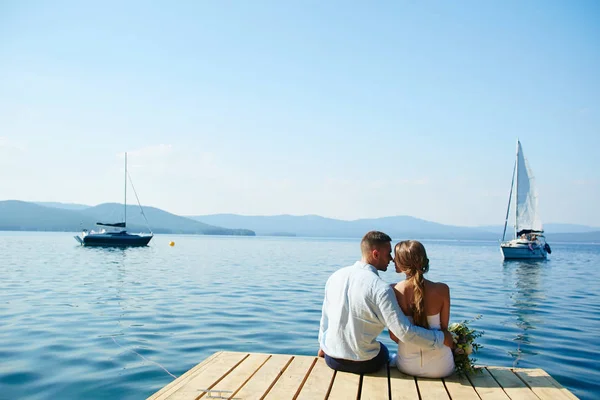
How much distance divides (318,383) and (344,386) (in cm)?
32

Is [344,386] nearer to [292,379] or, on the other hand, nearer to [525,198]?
[292,379]

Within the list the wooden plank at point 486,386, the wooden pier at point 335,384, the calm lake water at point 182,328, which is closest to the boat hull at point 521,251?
the calm lake water at point 182,328

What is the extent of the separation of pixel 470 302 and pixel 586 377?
1006 centimetres

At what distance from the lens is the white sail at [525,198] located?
5644 cm

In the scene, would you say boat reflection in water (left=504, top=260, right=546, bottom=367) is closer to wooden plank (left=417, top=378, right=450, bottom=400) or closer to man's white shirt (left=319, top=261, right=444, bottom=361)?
wooden plank (left=417, top=378, right=450, bottom=400)

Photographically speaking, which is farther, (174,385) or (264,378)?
(264,378)

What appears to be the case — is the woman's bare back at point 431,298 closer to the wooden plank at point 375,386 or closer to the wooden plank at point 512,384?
the wooden plank at point 375,386

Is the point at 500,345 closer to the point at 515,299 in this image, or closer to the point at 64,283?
the point at 515,299

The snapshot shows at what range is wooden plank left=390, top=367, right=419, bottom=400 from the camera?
5.31m

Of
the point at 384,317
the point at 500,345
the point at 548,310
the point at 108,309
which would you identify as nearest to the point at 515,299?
the point at 548,310

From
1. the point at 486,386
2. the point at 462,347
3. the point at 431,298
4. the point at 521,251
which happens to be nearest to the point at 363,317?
the point at 431,298

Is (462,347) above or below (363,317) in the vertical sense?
below

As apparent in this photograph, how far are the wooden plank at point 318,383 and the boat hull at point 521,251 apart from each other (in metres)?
49.2

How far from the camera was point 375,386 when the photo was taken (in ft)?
18.4
